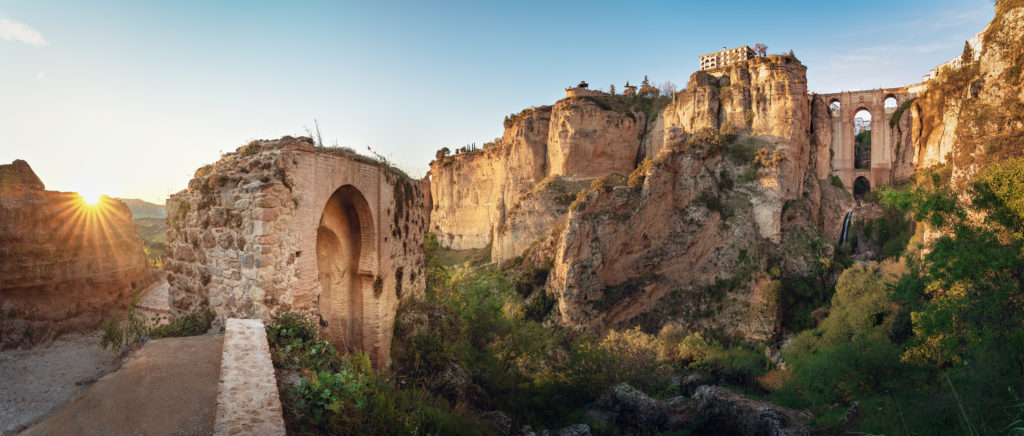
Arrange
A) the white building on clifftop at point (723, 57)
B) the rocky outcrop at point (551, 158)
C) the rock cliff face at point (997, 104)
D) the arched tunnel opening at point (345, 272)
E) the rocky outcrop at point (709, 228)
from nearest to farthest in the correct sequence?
the arched tunnel opening at point (345, 272), the rock cliff face at point (997, 104), the rocky outcrop at point (709, 228), the rocky outcrop at point (551, 158), the white building on clifftop at point (723, 57)

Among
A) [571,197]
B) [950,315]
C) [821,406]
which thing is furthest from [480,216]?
[950,315]

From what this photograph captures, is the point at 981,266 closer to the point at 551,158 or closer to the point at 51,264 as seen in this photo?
the point at 51,264

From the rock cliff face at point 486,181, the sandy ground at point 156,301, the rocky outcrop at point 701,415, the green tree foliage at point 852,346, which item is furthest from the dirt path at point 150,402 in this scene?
the rock cliff face at point 486,181

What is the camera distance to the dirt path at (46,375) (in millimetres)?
5168

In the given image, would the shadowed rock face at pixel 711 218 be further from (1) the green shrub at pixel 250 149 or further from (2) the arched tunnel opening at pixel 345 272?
(1) the green shrub at pixel 250 149

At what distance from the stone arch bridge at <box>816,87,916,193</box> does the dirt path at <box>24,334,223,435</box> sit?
4450 cm

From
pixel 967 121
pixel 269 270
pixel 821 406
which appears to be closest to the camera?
pixel 269 270

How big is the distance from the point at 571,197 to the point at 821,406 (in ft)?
76.1

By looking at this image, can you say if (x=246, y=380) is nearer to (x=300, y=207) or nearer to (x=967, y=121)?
(x=300, y=207)

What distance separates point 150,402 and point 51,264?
737 centimetres

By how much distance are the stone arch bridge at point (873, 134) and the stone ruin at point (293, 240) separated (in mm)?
40791

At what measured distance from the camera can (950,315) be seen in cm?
1021

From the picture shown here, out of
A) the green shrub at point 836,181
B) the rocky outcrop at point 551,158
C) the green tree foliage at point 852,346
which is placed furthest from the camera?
the rocky outcrop at point 551,158

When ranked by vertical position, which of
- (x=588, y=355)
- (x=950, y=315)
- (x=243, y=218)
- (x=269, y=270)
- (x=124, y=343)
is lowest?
(x=588, y=355)
